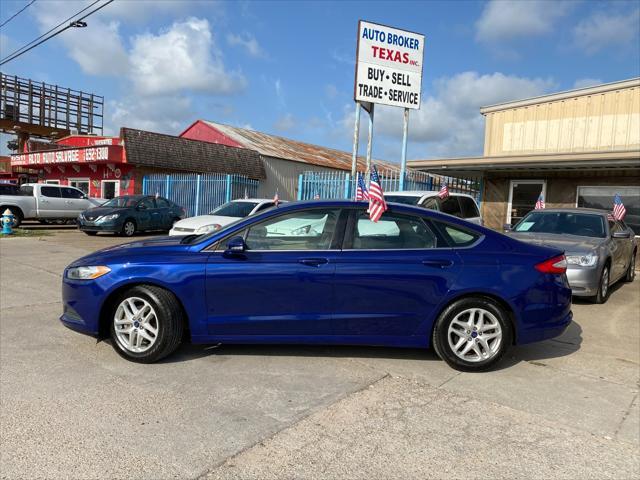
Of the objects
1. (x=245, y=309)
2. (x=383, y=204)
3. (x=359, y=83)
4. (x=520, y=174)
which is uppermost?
(x=359, y=83)

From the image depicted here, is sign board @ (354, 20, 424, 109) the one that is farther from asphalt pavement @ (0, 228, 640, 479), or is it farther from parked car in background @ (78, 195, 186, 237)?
asphalt pavement @ (0, 228, 640, 479)

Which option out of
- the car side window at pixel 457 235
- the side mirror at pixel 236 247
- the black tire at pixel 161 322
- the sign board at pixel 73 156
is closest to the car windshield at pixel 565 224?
the car side window at pixel 457 235

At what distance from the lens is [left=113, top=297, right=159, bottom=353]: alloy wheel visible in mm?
4414

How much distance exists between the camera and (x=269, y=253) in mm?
4426

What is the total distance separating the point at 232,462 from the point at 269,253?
1923mm

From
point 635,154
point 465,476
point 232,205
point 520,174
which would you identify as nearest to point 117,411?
point 465,476

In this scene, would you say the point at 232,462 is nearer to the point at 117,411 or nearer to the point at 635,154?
the point at 117,411

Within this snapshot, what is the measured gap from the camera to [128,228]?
1688cm

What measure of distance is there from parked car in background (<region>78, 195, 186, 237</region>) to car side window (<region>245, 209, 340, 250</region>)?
43.6 ft

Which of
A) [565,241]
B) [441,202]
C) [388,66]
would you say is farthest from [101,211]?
[565,241]

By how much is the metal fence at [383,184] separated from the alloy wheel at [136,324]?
10.3 meters

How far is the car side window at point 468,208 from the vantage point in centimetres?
1035

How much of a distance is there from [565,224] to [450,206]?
82.5 inches

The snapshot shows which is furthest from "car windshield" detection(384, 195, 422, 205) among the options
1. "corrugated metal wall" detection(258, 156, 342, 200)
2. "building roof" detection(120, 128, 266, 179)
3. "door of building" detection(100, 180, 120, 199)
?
"door of building" detection(100, 180, 120, 199)
